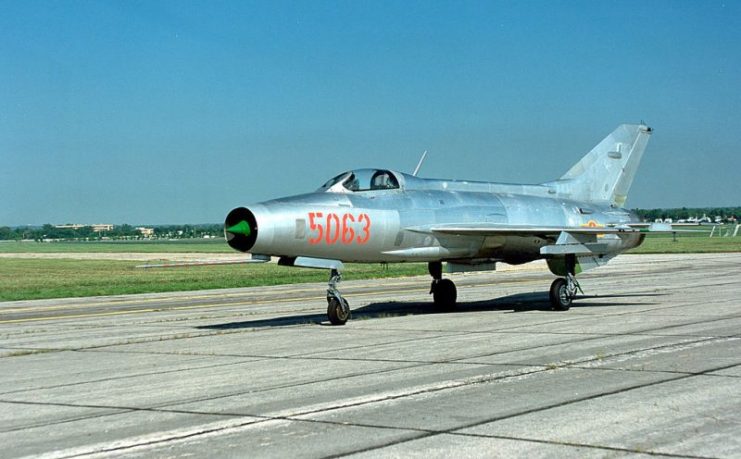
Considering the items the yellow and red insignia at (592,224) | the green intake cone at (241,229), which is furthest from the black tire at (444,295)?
the green intake cone at (241,229)

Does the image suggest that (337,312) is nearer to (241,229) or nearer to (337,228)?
(337,228)

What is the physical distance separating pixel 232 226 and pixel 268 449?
30.2 ft

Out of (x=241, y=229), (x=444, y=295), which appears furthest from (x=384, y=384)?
(x=444, y=295)

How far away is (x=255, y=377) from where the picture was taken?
11.2 metres

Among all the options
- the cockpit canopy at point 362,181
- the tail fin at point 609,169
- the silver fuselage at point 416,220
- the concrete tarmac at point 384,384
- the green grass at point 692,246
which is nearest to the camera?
the concrete tarmac at point 384,384

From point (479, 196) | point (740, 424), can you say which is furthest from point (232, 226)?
point (740, 424)

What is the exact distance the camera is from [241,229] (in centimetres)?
1608

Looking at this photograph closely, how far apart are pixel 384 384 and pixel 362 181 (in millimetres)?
8782

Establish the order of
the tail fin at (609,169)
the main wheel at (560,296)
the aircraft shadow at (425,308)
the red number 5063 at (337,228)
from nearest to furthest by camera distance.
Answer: the red number 5063 at (337,228) < the aircraft shadow at (425,308) < the main wheel at (560,296) < the tail fin at (609,169)

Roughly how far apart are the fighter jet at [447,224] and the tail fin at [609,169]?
32 mm

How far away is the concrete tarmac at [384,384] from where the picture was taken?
746cm

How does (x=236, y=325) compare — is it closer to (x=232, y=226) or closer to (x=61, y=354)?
(x=232, y=226)

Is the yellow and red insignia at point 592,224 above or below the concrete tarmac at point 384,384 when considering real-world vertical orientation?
above

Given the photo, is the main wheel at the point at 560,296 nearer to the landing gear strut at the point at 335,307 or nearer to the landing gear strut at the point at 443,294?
the landing gear strut at the point at 443,294
